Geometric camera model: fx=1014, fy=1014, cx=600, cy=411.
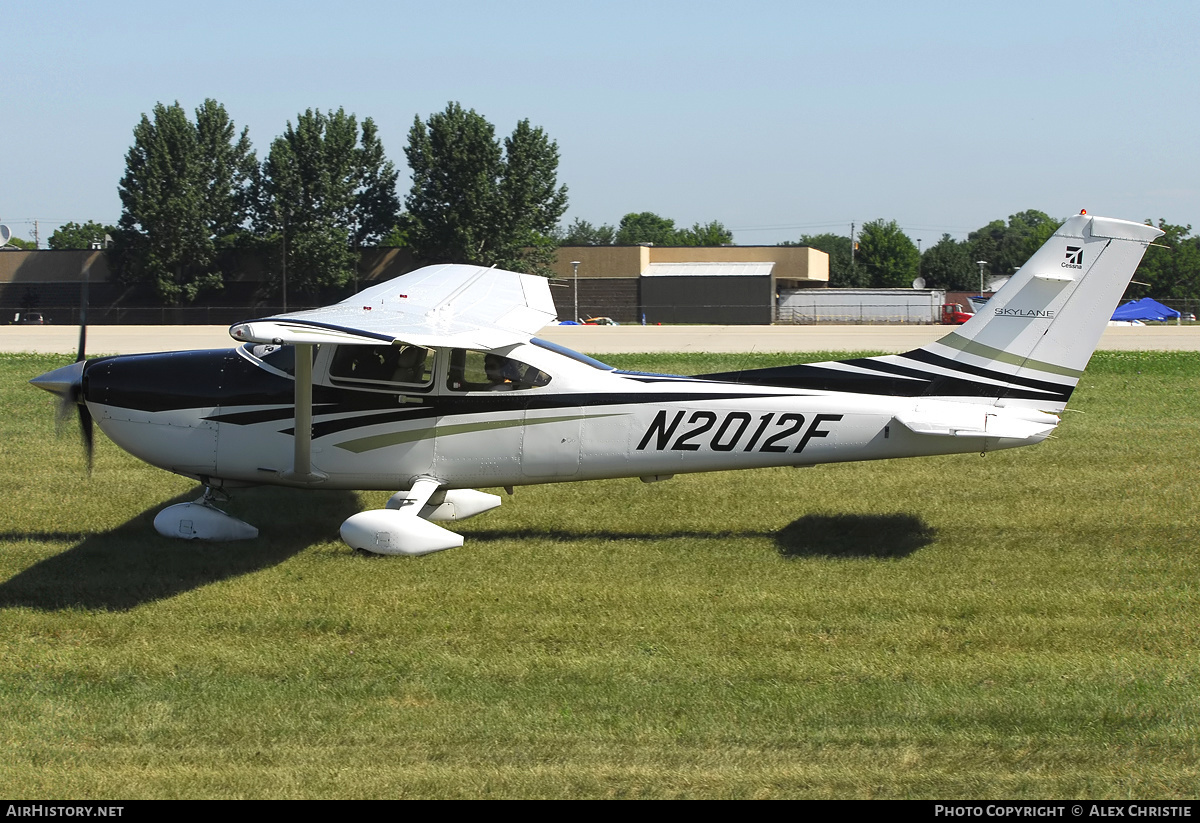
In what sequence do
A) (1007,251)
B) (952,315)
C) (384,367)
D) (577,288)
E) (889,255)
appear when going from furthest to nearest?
(1007,251) < (889,255) < (577,288) < (952,315) < (384,367)

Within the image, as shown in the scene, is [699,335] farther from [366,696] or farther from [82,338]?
[366,696]

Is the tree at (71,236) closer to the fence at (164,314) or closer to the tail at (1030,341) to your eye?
the fence at (164,314)

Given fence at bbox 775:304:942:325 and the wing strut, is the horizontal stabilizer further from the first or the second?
fence at bbox 775:304:942:325

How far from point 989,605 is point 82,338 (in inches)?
322

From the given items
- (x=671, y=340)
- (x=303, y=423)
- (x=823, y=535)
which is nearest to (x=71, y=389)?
(x=303, y=423)

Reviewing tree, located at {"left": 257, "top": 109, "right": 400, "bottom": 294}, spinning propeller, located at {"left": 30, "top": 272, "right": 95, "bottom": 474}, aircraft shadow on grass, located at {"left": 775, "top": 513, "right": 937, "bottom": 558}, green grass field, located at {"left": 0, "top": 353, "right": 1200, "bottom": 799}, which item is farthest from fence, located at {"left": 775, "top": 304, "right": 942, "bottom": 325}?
→ spinning propeller, located at {"left": 30, "top": 272, "right": 95, "bottom": 474}

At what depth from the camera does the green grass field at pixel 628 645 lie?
4.87 metres

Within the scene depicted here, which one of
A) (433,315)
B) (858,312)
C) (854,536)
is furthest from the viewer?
(858,312)

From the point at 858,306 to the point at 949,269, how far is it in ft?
119

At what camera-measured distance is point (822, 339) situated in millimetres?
33406

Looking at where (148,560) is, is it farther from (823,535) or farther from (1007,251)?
(1007,251)

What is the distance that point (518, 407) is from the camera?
864cm

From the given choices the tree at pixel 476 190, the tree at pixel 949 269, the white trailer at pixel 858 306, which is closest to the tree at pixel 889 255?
the tree at pixel 949 269
